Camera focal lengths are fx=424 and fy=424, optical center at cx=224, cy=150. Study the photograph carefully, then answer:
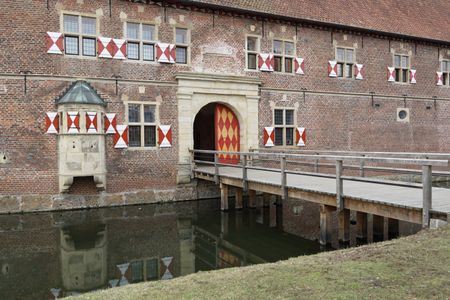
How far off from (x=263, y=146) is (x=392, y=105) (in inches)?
245

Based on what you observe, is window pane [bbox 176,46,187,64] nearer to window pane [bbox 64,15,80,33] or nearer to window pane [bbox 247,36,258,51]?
window pane [bbox 247,36,258,51]

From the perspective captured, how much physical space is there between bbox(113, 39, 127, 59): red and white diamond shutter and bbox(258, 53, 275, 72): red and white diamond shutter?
4.44m

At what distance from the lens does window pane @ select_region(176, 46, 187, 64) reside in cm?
1270

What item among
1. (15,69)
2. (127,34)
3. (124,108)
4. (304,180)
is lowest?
(304,180)

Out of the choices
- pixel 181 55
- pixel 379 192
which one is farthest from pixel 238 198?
pixel 379 192

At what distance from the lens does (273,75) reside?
14211mm

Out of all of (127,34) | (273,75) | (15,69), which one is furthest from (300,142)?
(15,69)

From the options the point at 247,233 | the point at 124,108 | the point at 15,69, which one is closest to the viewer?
the point at 247,233

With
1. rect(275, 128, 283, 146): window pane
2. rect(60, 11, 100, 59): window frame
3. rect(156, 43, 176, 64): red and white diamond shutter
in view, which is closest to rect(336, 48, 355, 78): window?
rect(275, 128, 283, 146): window pane

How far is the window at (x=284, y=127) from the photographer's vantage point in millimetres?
14344

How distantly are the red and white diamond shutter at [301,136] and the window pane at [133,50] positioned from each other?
5.99m

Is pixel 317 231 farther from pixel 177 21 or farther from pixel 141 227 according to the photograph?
pixel 177 21

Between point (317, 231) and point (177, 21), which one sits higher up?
point (177, 21)

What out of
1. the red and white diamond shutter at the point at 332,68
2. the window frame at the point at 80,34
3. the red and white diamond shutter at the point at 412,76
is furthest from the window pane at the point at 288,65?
the window frame at the point at 80,34
